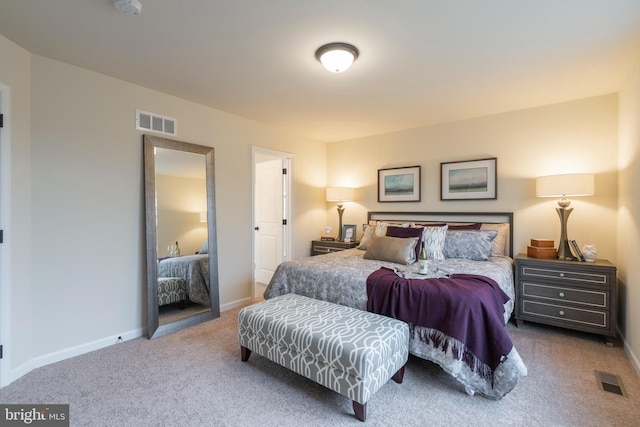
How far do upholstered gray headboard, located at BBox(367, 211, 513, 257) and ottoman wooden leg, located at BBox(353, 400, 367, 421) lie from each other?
2.85m

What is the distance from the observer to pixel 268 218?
16.7ft

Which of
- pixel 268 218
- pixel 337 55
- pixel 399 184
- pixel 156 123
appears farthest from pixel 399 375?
pixel 268 218

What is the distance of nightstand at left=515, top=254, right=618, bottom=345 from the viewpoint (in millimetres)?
2781

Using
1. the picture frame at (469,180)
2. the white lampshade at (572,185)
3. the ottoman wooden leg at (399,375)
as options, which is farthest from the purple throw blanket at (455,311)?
the picture frame at (469,180)

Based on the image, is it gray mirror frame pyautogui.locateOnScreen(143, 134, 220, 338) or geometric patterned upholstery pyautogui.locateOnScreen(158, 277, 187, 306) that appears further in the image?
geometric patterned upholstery pyautogui.locateOnScreen(158, 277, 187, 306)

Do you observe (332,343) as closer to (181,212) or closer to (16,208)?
(181,212)

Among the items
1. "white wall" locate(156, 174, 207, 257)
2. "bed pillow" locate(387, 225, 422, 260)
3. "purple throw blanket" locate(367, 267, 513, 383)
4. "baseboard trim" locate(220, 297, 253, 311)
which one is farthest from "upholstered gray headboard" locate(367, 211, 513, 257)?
"white wall" locate(156, 174, 207, 257)

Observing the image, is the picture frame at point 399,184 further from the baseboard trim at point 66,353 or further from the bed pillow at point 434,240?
the baseboard trim at point 66,353

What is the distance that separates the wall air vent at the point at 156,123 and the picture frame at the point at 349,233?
2819mm

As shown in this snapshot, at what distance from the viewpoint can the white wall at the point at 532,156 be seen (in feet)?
→ 10.4

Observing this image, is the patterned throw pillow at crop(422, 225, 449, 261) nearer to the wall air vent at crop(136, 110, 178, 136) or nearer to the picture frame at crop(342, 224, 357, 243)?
the picture frame at crop(342, 224, 357, 243)

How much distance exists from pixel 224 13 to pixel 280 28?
37 cm

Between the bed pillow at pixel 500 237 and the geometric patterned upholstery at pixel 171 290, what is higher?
the bed pillow at pixel 500 237

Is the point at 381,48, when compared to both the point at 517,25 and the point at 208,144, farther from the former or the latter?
the point at 208,144
